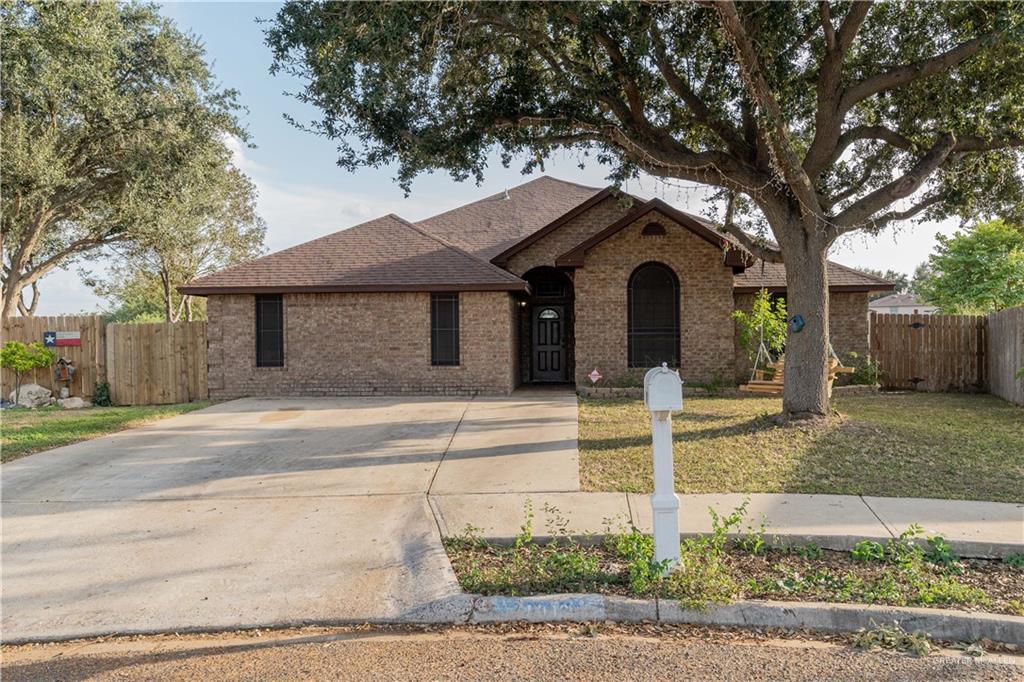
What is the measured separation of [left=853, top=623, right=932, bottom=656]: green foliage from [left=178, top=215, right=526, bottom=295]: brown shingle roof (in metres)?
11.7

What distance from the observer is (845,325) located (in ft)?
54.4

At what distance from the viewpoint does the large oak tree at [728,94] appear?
883 cm

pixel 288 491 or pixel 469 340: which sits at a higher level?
pixel 469 340

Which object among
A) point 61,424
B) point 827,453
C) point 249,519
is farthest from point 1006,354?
point 61,424

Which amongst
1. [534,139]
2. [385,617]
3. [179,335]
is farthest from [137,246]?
[385,617]

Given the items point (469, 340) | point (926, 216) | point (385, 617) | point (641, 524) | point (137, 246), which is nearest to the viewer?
point (385, 617)

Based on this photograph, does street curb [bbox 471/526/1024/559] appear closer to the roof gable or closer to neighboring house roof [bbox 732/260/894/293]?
neighboring house roof [bbox 732/260/894/293]

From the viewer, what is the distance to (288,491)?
7.11m

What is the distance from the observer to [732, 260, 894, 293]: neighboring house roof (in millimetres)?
16141

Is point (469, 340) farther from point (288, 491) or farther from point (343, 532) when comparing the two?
point (343, 532)

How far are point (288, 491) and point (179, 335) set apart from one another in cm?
1057

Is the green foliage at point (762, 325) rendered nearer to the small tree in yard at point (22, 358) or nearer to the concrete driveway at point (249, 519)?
the concrete driveway at point (249, 519)

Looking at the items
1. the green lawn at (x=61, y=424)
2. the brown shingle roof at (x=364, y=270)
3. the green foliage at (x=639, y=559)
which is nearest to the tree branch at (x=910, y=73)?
the brown shingle roof at (x=364, y=270)

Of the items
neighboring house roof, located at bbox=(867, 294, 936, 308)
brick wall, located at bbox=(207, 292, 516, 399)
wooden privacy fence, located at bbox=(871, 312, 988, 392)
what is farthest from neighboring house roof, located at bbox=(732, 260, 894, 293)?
neighboring house roof, located at bbox=(867, 294, 936, 308)
